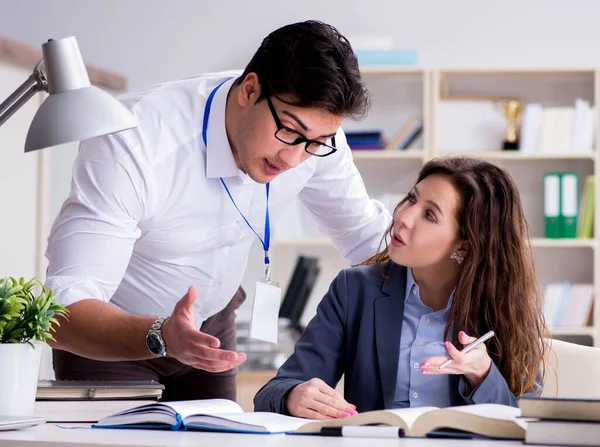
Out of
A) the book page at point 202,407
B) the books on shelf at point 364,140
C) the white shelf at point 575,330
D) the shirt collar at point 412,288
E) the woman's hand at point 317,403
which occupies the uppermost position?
the books on shelf at point 364,140

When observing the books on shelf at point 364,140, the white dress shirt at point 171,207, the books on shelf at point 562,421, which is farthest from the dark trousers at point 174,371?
the books on shelf at point 364,140

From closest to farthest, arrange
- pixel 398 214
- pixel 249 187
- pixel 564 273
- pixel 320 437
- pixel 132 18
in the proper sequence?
pixel 320 437, pixel 398 214, pixel 249 187, pixel 564 273, pixel 132 18

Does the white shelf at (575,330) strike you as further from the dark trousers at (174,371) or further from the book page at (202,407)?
the book page at (202,407)

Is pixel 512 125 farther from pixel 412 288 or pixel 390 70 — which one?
pixel 412 288

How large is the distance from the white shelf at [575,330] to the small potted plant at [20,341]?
346 cm

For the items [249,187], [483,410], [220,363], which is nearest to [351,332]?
[249,187]

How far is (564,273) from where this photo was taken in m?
4.72

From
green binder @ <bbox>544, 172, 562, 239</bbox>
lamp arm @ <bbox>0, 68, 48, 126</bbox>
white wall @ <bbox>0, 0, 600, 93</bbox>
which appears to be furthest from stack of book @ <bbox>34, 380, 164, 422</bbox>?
white wall @ <bbox>0, 0, 600, 93</bbox>

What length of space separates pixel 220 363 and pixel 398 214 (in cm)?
64

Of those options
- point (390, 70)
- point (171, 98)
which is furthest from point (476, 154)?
point (171, 98)

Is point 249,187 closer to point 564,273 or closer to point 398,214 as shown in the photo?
point 398,214

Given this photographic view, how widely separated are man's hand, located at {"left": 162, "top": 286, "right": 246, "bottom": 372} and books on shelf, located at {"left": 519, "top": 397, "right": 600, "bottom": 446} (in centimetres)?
46

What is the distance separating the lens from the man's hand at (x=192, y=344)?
1474mm

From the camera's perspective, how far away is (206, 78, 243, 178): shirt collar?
6.72 ft
